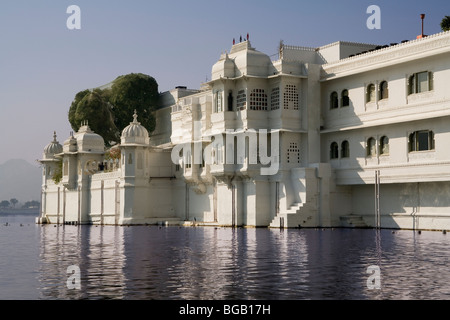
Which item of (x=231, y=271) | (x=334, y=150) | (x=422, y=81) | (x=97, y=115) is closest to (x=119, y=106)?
(x=97, y=115)

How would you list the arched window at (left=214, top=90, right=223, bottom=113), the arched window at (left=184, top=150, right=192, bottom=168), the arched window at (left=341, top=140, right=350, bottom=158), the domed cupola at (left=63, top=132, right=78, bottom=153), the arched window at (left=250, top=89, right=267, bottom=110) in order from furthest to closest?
1. the domed cupola at (left=63, top=132, right=78, bottom=153)
2. the arched window at (left=184, top=150, right=192, bottom=168)
3. the arched window at (left=214, top=90, right=223, bottom=113)
4. the arched window at (left=250, top=89, right=267, bottom=110)
5. the arched window at (left=341, top=140, right=350, bottom=158)

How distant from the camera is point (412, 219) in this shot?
151ft

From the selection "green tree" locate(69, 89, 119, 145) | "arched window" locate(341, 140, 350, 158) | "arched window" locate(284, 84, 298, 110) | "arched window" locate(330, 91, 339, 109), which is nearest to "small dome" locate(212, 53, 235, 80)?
"arched window" locate(284, 84, 298, 110)

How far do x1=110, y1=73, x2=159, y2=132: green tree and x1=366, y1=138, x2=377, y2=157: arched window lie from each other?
41381 mm

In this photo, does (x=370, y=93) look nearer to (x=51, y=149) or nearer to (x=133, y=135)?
(x=133, y=135)

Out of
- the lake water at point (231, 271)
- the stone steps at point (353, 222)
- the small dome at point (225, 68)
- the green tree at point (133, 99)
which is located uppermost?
the green tree at point (133, 99)

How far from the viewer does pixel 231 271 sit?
19922 mm

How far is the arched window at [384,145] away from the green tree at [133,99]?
42585 mm

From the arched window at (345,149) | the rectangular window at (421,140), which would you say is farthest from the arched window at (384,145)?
the arched window at (345,149)

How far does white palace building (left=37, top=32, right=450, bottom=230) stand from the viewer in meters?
44.8

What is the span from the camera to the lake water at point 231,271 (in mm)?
15641

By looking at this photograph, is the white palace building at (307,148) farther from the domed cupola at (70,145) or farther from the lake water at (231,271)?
the lake water at (231,271)

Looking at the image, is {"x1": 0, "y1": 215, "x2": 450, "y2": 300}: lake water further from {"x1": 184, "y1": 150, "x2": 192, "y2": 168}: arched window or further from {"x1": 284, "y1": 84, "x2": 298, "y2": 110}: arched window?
{"x1": 184, "y1": 150, "x2": 192, "y2": 168}: arched window

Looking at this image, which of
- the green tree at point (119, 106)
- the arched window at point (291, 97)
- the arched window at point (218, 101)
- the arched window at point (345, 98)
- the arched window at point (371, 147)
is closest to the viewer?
the arched window at point (371, 147)
